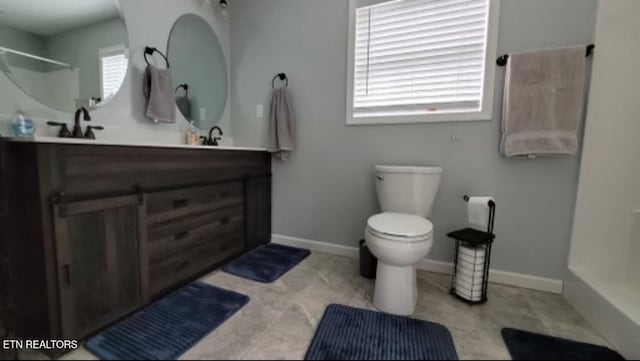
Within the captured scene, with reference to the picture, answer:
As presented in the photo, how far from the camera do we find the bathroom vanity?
1.06 meters

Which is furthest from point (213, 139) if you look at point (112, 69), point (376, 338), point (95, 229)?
point (376, 338)

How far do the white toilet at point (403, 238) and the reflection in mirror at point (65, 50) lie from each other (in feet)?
5.86

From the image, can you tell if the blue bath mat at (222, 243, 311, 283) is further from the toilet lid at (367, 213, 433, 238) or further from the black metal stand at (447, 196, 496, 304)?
the black metal stand at (447, 196, 496, 304)

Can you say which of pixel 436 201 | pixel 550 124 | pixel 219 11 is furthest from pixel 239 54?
pixel 550 124

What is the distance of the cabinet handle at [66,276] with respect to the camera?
3.57 feet

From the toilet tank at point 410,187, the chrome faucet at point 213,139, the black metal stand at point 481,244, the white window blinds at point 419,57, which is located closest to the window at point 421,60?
the white window blinds at point 419,57

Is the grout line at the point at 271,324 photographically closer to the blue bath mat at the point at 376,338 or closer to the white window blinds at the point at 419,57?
the blue bath mat at the point at 376,338

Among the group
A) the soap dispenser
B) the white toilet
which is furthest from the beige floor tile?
the soap dispenser

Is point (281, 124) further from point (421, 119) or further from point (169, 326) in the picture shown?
point (169, 326)

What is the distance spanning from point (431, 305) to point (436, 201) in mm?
722

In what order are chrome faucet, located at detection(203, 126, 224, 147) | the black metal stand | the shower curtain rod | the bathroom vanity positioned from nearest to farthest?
the bathroom vanity < the shower curtain rod < the black metal stand < chrome faucet, located at detection(203, 126, 224, 147)

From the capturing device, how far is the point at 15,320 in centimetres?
116

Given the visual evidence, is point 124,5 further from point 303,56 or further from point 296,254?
point 296,254

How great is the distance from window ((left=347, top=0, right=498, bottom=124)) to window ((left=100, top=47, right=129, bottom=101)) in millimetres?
1523
